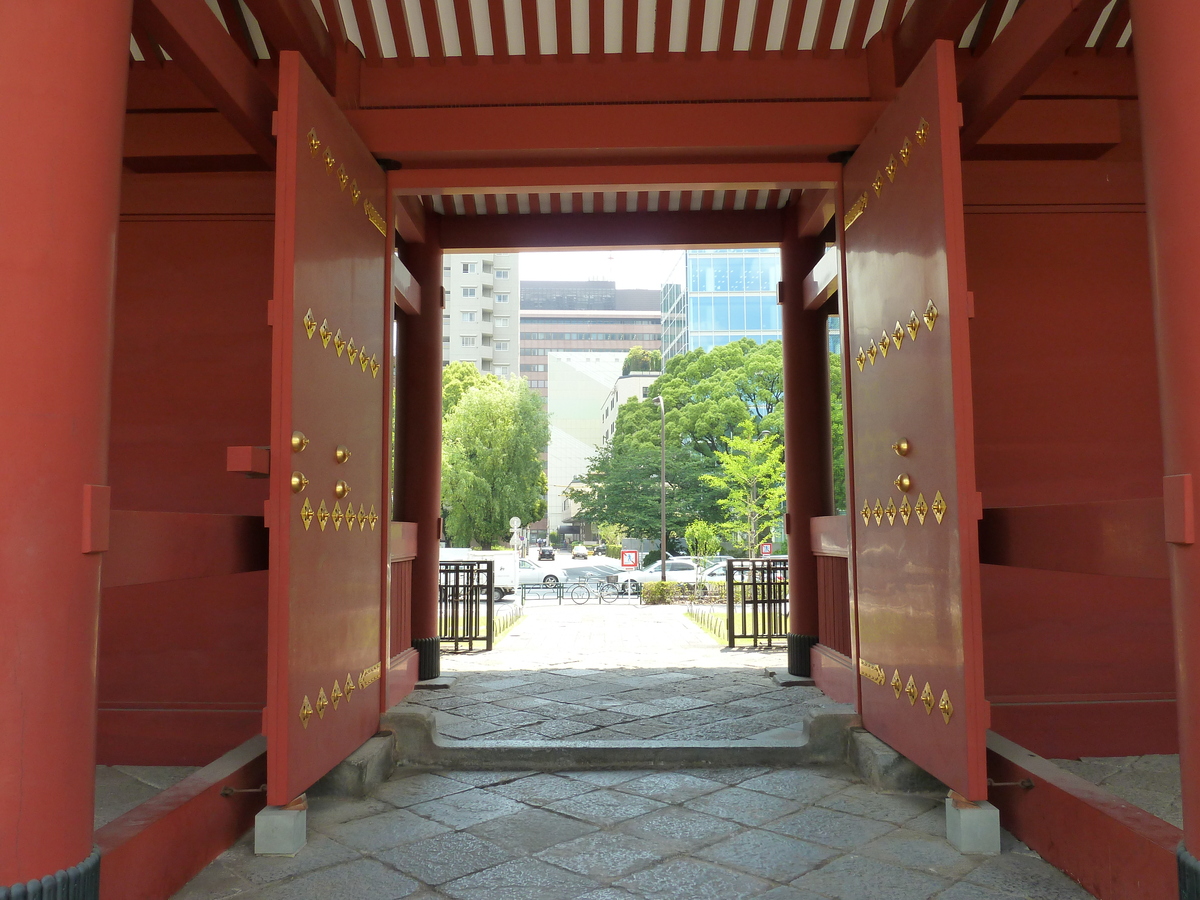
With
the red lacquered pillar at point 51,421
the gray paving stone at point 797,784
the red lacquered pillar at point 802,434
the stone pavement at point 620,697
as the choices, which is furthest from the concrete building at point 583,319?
the red lacquered pillar at point 51,421

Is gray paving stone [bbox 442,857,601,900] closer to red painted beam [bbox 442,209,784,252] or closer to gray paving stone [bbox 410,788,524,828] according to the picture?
gray paving stone [bbox 410,788,524,828]

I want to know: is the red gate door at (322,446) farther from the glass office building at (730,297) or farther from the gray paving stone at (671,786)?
the glass office building at (730,297)

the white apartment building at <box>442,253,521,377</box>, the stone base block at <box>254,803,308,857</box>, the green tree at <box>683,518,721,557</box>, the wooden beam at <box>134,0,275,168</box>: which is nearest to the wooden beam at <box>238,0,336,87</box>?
the wooden beam at <box>134,0,275,168</box>

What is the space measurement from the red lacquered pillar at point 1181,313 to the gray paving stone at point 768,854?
98 cm

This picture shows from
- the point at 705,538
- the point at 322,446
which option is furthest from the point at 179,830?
the point at 705,538

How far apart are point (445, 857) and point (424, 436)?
3.24 meters

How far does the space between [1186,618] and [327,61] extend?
357 cm

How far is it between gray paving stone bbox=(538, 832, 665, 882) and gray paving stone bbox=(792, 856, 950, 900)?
48 cm

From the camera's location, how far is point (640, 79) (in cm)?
373

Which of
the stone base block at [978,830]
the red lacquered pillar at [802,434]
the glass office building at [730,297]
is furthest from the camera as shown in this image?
the glass office building at [730,297]

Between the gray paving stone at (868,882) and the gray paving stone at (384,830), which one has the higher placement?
the gray paving stone at (868,882)

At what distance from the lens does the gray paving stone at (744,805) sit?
2.97m

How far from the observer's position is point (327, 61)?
11.7 ft

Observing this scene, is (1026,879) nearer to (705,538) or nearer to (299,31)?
(299,31)
